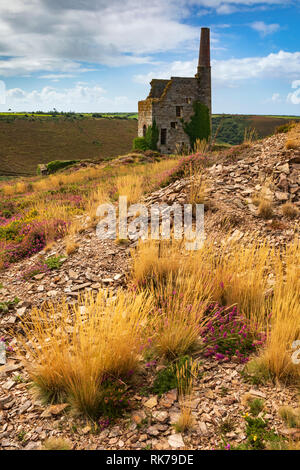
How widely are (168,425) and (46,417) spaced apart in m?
1.07

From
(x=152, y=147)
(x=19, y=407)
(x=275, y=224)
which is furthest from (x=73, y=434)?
(x=152, y=147)

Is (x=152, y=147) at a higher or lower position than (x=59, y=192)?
higher

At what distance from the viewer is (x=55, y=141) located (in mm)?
56000

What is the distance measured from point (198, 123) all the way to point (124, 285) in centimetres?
2572

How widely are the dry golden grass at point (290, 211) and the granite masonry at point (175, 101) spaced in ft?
70.1

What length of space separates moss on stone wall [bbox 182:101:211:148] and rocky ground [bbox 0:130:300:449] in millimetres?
19692

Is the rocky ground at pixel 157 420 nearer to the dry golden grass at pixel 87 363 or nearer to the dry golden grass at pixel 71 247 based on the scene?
the dry golden grass at pixel 87 363

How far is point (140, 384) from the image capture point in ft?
9.91

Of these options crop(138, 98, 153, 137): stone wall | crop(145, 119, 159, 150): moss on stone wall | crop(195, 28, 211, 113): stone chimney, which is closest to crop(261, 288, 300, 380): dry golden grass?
crop(145, 119, 159, 150): moss on stone wall

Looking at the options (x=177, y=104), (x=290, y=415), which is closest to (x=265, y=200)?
(x=290, y=415)

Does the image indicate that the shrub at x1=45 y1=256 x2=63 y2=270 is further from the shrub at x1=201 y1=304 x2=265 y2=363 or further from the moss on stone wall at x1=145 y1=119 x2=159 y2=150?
the moss on stone wall at x1=145 y1=119 x2=159 y2=150

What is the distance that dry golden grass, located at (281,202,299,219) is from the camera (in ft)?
20.3

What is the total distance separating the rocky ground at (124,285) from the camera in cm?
250
